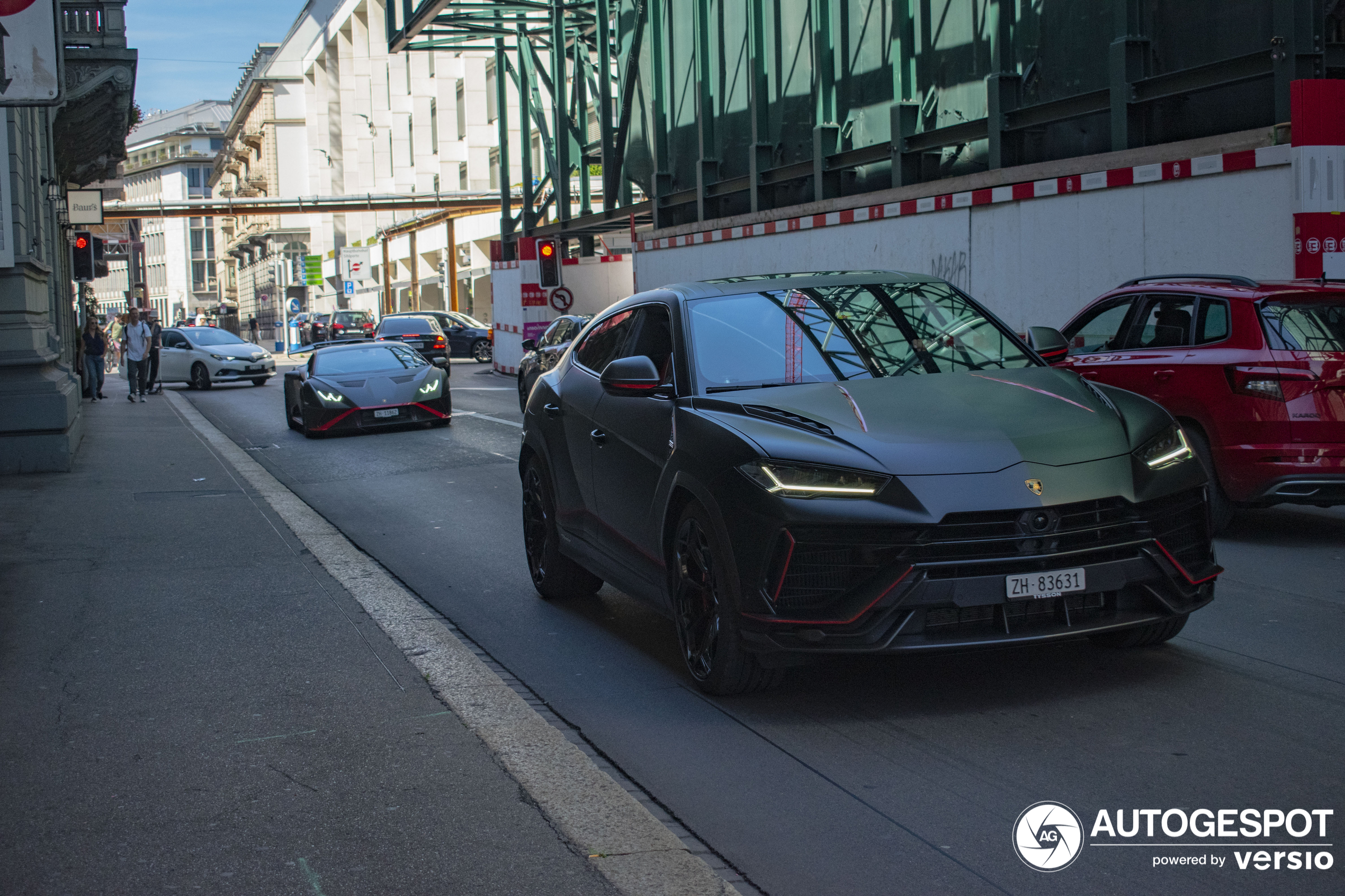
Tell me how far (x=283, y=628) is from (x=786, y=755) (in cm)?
327

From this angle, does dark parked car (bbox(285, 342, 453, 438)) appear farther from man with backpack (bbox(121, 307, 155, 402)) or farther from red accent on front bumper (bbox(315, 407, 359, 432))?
man with backpack (bbox(121, 307, 155, 402))

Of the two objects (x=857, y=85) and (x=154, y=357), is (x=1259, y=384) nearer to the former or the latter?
(x=857, y=85)

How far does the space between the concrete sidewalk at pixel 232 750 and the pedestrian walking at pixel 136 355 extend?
22287mm

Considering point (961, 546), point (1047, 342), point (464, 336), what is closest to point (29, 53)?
point (1047, 342)

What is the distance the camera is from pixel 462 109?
7238cm

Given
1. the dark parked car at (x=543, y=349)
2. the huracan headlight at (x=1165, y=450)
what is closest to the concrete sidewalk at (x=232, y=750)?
the huracan headlight at (x=1165, y=450)

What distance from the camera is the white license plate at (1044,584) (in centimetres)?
495

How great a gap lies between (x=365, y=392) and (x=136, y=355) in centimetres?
1346

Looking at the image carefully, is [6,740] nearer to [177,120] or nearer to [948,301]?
[948,301]

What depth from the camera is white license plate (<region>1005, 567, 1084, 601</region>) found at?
495cm

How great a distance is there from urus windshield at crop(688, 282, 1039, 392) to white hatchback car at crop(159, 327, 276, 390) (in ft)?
102

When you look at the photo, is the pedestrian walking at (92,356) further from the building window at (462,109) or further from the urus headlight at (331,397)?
the building window at (462,109)

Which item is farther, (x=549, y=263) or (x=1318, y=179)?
(x=549, y=263)

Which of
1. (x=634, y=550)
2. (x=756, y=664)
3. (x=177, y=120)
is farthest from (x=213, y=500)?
(x=177, y=120)
